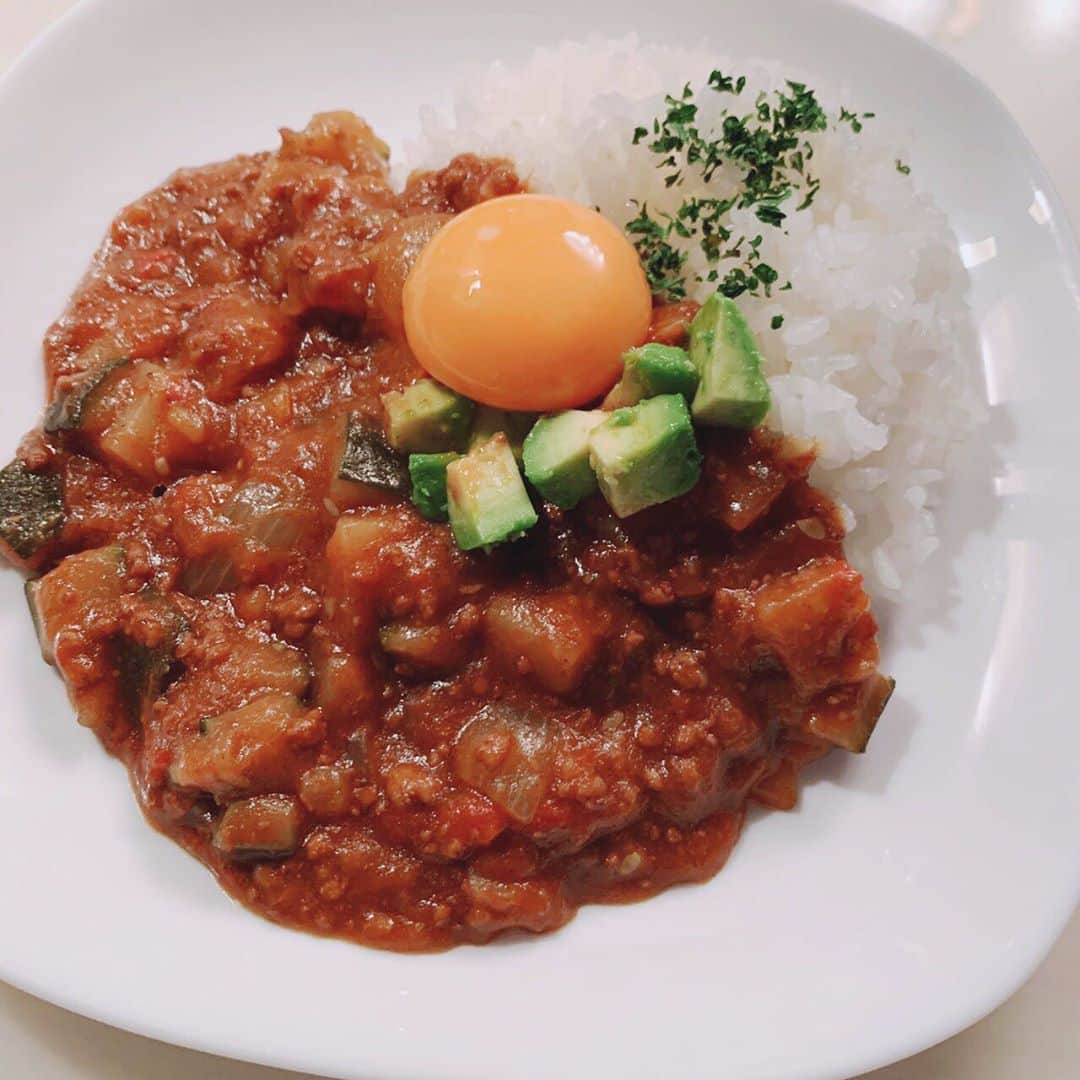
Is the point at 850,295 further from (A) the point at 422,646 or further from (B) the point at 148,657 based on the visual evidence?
(B) the point at 148,657

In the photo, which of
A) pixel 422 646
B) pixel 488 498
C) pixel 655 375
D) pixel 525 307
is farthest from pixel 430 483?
pixel 655 375

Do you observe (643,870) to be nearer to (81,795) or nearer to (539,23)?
(81,795)

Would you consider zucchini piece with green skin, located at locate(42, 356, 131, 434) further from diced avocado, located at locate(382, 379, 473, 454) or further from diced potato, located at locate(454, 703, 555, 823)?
diced potato, located at locate(454, 703, 555, 823)

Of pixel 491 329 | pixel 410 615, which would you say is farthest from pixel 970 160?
pixel 410 615

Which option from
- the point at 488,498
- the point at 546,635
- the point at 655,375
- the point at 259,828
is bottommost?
the point at 259,828

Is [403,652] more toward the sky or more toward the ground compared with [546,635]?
more toward the ground

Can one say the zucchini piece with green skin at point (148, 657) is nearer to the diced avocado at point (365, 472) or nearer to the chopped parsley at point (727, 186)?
the diced avocado at point (365, 472)
